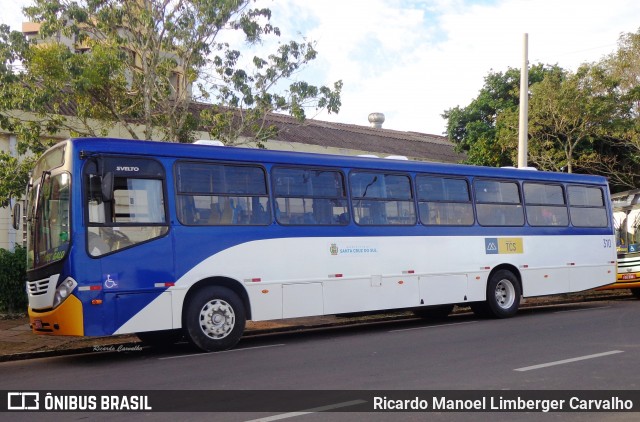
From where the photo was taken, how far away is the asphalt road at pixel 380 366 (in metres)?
8.04

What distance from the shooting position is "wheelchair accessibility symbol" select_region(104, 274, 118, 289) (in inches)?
422

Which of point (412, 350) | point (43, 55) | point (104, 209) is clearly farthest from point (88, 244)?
point (43, 55)

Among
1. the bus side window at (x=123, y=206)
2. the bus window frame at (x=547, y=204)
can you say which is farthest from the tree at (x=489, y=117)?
the bus side window at (x=123, y=206)

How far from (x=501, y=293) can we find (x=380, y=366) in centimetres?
759

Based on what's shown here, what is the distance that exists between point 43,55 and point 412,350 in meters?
10.4

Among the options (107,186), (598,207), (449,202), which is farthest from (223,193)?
(598,207)

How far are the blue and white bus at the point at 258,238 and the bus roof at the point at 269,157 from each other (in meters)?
0.03

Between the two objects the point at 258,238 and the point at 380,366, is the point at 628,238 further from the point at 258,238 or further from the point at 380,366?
the point at 380,366

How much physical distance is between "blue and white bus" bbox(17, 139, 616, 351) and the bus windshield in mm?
30

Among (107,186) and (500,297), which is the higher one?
(107,186)

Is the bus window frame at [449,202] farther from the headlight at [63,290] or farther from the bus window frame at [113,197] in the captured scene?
the headlight at [63,290]

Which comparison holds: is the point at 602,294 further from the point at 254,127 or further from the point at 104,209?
the point at 104,209

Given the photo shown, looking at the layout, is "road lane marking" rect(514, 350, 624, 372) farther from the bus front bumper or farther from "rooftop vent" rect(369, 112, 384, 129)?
"rooftop vent" rect(369, 112, 384, 129)

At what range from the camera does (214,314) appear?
11797 millimetres
